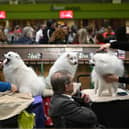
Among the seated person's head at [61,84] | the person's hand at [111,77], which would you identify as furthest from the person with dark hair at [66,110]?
the person's hand at [111,77]

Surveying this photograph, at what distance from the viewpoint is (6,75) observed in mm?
4613

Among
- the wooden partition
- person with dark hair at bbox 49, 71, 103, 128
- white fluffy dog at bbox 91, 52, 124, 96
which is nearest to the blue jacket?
white fluffy dog at bbox 91, 52, 124, 96

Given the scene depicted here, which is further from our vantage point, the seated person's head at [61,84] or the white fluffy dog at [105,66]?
the white fluffy dog at [105,66]

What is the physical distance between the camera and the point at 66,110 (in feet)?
8.88

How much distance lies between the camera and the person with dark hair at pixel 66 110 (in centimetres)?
271

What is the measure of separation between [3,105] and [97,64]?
48.4 inches

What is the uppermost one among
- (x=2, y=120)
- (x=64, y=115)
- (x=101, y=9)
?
(x=101, y=9)

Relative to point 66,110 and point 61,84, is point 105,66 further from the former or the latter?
point 66,110

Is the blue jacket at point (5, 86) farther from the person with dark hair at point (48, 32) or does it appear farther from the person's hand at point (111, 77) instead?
the person with dark hair at point (48, 32)

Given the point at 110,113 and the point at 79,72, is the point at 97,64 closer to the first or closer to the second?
the point at 110,113

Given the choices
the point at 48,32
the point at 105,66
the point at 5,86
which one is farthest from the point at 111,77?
the point at 48,32

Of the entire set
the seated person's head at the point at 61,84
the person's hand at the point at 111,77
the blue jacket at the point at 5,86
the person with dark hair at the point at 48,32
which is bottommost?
the blue jacket at the point at 5,86

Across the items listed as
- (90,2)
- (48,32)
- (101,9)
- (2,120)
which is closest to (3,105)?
(2,120)

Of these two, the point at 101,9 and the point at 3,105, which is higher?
the point at 101,9
